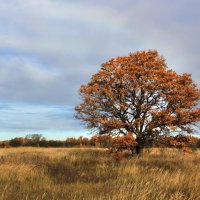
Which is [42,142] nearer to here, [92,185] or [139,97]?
[139,97]

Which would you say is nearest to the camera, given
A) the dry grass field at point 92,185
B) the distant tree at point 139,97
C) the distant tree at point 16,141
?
the dry grass field at point 92,185

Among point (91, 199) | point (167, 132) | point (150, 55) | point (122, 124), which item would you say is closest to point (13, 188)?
A: point (91, 199)

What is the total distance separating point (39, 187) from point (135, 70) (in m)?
13.0

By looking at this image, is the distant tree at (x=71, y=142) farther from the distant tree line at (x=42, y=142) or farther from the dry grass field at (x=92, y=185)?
the dry grass field at (x=92, y=185)

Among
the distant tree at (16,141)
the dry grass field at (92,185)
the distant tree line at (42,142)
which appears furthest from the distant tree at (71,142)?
the dry grass field at (92,185)

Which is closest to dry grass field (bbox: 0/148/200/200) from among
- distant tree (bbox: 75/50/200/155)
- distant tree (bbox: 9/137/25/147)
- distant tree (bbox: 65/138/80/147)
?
distant tree (bbox: 75/50/200/155)

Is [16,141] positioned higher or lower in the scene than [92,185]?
higher

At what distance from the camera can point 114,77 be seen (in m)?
21.3

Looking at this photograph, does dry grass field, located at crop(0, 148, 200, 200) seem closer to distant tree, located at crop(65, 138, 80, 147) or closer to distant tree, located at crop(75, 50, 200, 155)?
distant tree, located at crop(75, 50, 200, 155)

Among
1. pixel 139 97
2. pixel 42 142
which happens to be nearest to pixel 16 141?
pixel 42 142

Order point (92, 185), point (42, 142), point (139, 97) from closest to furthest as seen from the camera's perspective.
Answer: point (92, 185), point (139, 97), point (42, 142)

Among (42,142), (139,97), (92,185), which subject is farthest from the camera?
(42,142)

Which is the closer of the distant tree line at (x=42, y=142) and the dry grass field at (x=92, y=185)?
the dry grass field at (x=92, y=185)

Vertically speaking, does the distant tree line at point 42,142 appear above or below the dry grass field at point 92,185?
above
